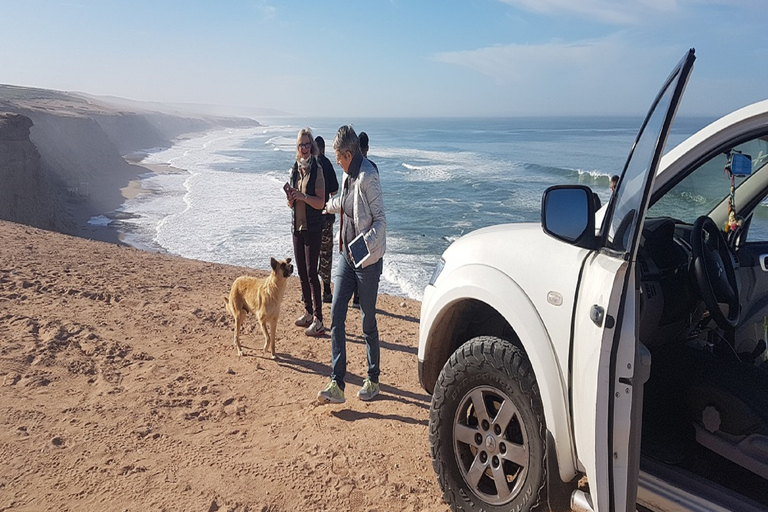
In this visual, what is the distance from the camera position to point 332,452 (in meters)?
3.83

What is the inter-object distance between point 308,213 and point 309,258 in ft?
1.69

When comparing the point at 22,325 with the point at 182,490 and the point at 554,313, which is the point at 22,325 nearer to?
the point at 182,490

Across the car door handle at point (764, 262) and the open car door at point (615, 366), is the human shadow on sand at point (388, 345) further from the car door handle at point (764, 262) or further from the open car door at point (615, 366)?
the open car door at point (615, 366)

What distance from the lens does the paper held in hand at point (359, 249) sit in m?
4.11

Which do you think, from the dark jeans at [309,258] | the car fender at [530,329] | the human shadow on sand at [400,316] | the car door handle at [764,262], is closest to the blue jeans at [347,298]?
the car fender at [530,329]

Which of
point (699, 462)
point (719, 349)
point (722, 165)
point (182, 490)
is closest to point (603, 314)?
point (699, 462)

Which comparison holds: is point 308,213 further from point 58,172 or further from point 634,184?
point 58,172

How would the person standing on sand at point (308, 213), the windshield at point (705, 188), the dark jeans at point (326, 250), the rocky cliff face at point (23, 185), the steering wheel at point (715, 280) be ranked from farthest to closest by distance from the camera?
the rocky cliff face at point (23, 185) < the dark jeans at point (326, 250) < the person standing on sand at point (308, 213) < the windshield at point (705, 188) < the steering wheel at point (715, 280)

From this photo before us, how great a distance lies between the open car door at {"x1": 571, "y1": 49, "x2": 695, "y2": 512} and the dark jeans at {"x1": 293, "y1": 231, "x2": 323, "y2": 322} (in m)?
4.07

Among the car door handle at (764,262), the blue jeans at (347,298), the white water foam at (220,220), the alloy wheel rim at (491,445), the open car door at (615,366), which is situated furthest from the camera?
the white water foam at (220,220)

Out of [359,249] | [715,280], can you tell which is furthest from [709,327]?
[359,249]

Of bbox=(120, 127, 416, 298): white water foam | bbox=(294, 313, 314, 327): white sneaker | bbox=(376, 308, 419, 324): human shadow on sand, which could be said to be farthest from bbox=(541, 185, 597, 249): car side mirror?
bbox=(120, 127, 416, 298): white water foam

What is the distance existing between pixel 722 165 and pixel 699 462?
5.60 feet

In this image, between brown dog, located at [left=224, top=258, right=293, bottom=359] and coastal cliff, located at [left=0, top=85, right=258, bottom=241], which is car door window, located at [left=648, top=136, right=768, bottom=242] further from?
coastal cliff, located at [left=0, top=85, right=258, bottom=241]
